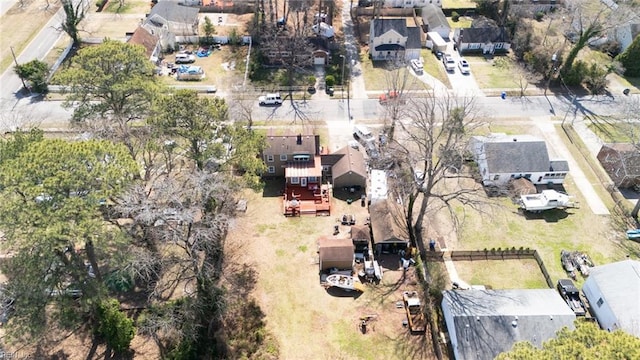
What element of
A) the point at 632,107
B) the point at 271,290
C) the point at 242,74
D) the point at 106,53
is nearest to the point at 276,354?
the point at 271,290

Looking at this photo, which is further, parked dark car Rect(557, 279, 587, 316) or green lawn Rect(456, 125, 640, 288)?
green lawn Rect(456, 125, 640, 288)

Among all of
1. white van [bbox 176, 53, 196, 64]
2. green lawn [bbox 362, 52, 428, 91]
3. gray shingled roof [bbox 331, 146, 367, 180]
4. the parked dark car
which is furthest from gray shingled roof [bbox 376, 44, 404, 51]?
the parked dark car

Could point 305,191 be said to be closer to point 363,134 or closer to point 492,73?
point 363,134

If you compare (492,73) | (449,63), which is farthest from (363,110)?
(492,73)

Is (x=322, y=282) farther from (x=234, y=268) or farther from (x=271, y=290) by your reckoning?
(x=234, y=268)

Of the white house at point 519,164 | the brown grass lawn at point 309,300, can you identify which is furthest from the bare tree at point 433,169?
the brown grass lawn at point 309,300

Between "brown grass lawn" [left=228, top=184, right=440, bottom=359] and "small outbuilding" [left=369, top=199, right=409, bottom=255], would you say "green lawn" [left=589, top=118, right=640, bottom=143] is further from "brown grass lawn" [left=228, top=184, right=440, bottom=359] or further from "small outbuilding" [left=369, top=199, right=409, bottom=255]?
"brown grass lawn" [left=228, top=184, right=440, bottom=359]

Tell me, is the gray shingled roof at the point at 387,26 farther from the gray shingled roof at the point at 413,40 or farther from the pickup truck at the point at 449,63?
the pickup truck at the point at 449,63
